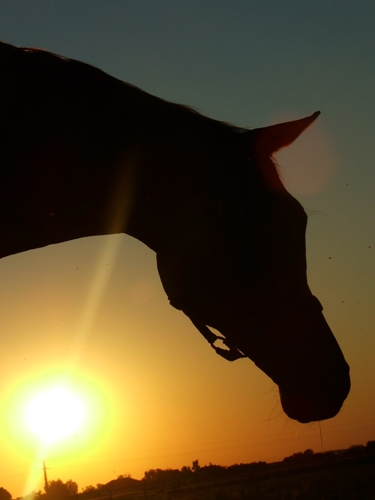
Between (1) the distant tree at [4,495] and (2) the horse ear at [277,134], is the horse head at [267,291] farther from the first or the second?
(1) the distant tree at [4,495]

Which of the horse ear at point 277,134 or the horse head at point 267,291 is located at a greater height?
the horse ear at point 277,134

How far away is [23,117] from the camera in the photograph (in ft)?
8.33

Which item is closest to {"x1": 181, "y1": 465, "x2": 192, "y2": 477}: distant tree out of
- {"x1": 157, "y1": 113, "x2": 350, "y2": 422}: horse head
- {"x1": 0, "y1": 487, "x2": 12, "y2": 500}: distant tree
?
{"x1": 0, "y1": 487, "x2": 12, "y2": 500}: distant tree

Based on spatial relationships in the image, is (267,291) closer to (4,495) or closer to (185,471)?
(4,495)

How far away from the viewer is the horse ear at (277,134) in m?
2.86

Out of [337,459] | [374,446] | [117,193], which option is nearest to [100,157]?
[117,193]

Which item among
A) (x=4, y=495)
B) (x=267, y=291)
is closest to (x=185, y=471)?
(x=4, y=495)

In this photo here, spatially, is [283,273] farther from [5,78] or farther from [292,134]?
[5,78]

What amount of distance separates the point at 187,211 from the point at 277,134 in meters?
0.60

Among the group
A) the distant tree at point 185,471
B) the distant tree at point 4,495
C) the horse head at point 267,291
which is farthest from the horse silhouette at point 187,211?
the distant tree at point 4,495

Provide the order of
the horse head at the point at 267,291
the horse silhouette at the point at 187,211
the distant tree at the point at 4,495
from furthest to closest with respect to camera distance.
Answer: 1. the distant tree at the point at 4,495
2. the horse head at the point at 267,291
3. the horse silhouette at the point at 187,211

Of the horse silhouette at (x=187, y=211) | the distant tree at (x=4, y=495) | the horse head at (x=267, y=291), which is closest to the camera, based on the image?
the horse silhouette at (x=187, y=211)

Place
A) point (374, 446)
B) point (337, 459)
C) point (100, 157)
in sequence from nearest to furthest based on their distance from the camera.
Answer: point (100, 157) → point (337, 459) → point (374, 446)

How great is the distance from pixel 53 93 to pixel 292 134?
3.83ft
